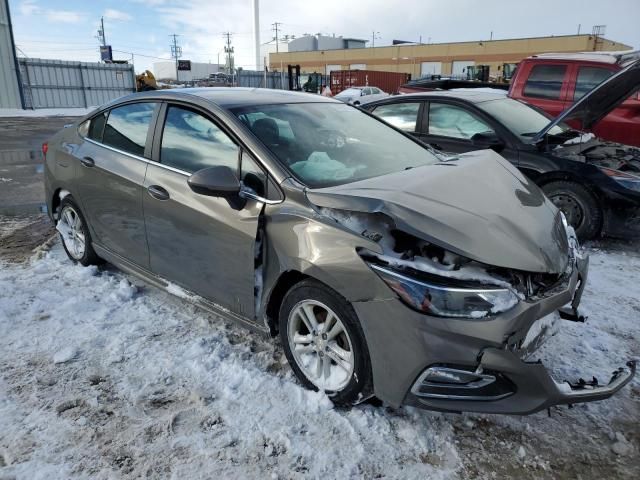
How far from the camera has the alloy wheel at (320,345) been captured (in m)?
2.44

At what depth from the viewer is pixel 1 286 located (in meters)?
3.90

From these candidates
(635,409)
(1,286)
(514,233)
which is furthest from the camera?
(1,286)

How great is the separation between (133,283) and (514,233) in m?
3.04

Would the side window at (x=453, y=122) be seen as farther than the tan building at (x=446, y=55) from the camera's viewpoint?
No

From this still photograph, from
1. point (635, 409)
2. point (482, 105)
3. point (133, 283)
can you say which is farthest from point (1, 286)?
point (482, 105)

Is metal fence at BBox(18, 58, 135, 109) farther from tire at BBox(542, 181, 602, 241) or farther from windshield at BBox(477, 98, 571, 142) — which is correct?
tire at BBox(542, 181, 602, 241)

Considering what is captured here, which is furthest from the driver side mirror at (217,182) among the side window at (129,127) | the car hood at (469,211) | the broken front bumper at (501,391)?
the broken front bumper at (501,391)

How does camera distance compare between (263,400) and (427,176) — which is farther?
(427,176)

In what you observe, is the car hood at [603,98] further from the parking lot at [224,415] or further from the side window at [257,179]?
the side window at [257,179]

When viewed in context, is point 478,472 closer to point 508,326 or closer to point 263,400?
point 508,326

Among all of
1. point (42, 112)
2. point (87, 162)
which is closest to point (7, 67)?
point (42, 112)

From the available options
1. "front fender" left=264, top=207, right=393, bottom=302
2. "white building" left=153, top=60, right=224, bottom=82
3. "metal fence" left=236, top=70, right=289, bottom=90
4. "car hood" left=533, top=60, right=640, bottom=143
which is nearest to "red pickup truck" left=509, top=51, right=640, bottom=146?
"car hood" left=533, top=60, right=640, bottom=143

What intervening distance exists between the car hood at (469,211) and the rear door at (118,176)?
152cm

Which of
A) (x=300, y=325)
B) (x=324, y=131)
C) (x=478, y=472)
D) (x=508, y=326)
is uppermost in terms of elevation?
(x=324, y=131)
